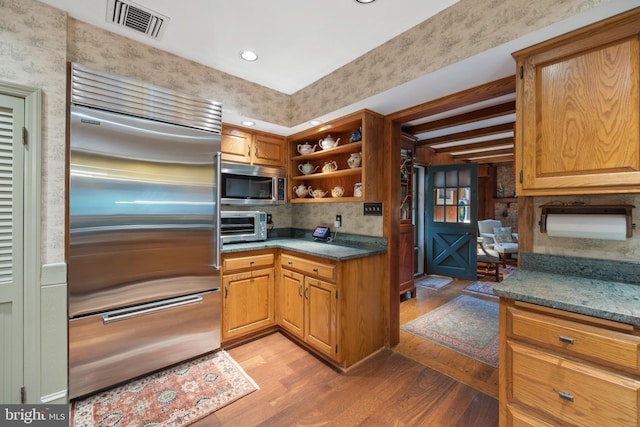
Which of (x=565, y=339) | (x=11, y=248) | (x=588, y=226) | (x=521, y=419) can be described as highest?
(x=588, y=226)

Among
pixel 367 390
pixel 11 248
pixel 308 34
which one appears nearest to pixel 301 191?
pixel 308 34

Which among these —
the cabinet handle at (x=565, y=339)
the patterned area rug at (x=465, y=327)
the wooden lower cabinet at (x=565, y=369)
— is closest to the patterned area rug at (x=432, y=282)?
the patterned area rug at (x=465, y=327)

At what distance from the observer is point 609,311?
3.43 ft

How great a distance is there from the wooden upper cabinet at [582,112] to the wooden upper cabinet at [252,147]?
2317mm

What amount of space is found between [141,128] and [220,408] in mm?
2086

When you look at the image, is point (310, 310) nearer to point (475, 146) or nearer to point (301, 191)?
point (301, 191)

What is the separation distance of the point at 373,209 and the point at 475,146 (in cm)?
343

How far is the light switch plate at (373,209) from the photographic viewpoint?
99.3 inches

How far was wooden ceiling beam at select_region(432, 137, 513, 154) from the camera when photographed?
4.51 m

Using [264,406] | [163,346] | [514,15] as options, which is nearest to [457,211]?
[514,15]

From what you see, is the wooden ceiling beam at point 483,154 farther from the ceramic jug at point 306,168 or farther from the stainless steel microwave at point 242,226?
the stainless steel microwave at point 242,226

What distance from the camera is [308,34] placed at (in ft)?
6.41

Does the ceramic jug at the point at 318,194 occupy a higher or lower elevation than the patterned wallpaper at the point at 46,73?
lower

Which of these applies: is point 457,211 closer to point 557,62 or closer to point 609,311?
point 557,62
